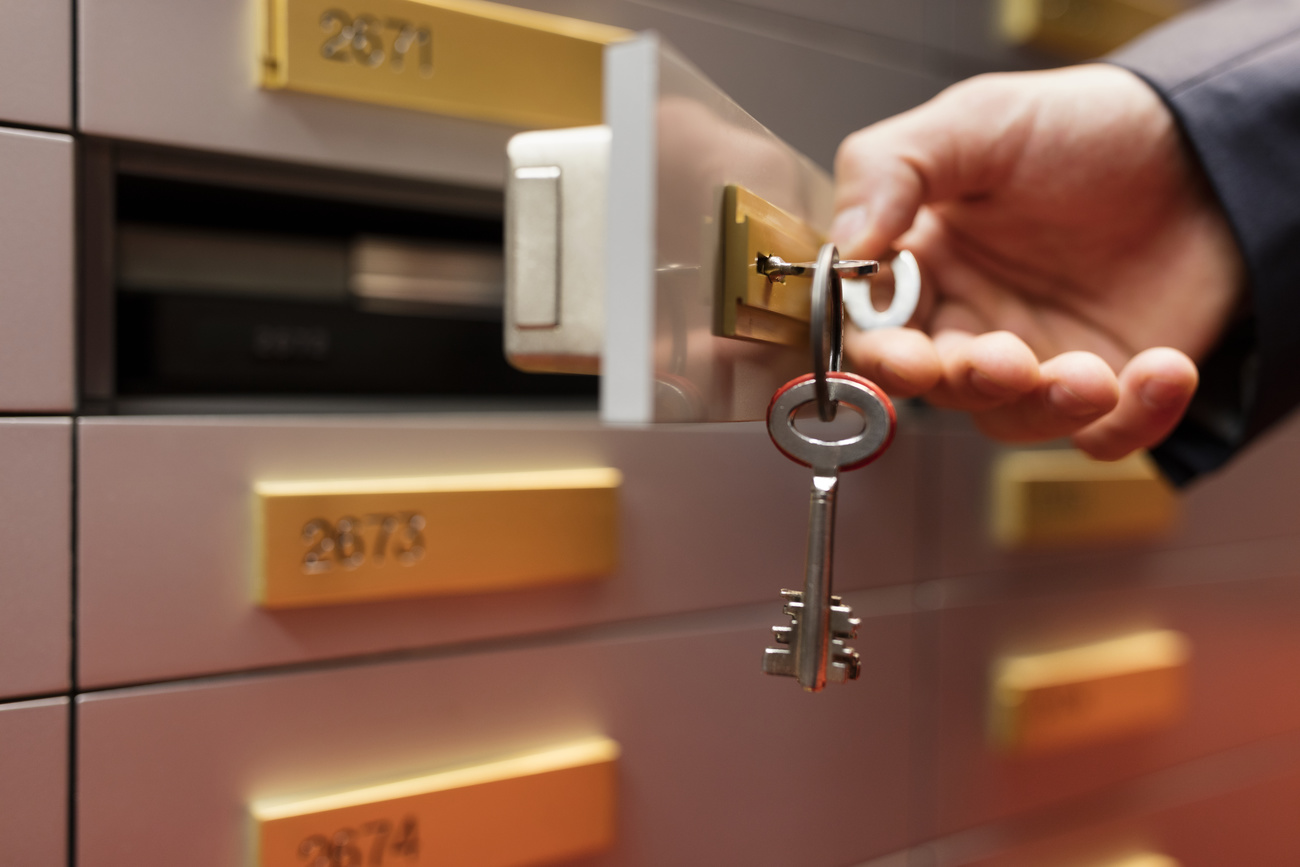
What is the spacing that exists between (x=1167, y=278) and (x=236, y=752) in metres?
0.68

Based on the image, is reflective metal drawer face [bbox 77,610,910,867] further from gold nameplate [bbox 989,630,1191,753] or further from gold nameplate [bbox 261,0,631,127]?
gold nameplate [bbox 261,0,631,127]

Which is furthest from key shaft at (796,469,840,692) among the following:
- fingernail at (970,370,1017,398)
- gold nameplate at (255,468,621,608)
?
gold nameplate at (255,468,621,608)

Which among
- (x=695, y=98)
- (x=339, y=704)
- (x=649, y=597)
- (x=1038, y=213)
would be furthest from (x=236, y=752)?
(x=1038, y=213)

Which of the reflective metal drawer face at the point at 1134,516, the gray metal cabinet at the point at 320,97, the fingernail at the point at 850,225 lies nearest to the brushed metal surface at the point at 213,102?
the gray metal cabinet at the point at 320,97

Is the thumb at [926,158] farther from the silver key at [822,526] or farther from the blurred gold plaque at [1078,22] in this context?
the blurred gold plaque at [1078,22]

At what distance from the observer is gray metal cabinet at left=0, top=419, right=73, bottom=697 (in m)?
0.45

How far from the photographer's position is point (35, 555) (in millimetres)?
458

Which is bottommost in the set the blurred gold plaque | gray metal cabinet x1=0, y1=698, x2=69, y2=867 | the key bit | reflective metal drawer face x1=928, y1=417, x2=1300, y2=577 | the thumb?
gray metal cabinet x1=0, y1=698, x2=69, y2=867

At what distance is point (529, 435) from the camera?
59 centimetres

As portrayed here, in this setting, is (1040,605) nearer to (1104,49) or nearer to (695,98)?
(1104,49)

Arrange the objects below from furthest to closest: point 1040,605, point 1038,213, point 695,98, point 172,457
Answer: point 1040,605 < point 1038,213 < point 172,457 < point 695,98

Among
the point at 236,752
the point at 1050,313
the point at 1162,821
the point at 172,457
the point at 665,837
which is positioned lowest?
the point at 1162,821

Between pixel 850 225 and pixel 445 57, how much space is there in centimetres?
27

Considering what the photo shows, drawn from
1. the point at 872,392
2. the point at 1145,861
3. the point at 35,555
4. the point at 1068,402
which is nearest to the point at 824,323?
the point at 872,392
